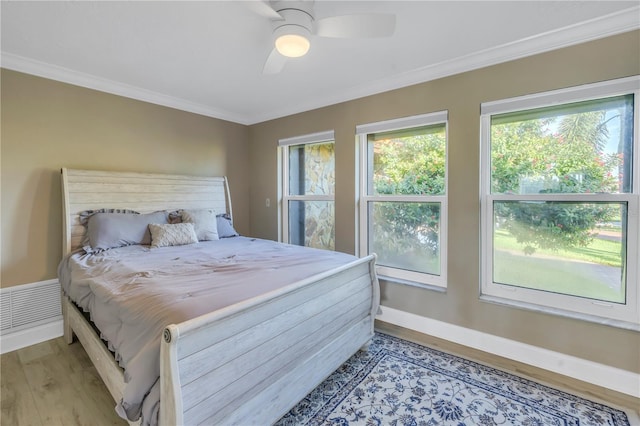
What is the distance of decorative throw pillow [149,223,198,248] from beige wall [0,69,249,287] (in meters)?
0.85

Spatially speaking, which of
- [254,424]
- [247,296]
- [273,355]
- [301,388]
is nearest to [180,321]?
[247,296]

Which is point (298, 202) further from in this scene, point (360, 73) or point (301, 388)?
point (301, 388)

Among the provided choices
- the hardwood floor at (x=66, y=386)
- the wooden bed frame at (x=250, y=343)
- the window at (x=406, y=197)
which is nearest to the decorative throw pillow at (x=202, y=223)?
the wooden bed frame at (x=250, y=343)

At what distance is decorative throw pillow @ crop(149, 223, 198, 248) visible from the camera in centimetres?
271

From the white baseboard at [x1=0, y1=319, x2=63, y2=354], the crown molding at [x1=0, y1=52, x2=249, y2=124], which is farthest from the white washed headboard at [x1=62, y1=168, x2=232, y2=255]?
the crown molding at [x1=0, y1=52, x2=249, y2=124]

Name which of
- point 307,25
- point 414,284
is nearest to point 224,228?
point 414,284

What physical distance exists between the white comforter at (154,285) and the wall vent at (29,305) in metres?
0.31

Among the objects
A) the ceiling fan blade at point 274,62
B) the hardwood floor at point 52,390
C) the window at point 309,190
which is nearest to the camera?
the hardwood floor at point 52,390

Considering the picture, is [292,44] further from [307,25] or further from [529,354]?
[529,354]

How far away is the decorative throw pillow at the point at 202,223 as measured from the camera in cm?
309

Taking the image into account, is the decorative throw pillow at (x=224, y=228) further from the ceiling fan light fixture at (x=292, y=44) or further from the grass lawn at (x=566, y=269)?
Answer: the grass lawn at (x=566, y=269)

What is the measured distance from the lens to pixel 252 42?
2.14 metres

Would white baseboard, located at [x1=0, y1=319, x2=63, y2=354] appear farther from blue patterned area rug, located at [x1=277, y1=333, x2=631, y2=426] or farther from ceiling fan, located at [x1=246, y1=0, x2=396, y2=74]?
ceiling fan, located at [x1=246, y1=0, x2=396, y2=74]

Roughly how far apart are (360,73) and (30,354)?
3.72m
